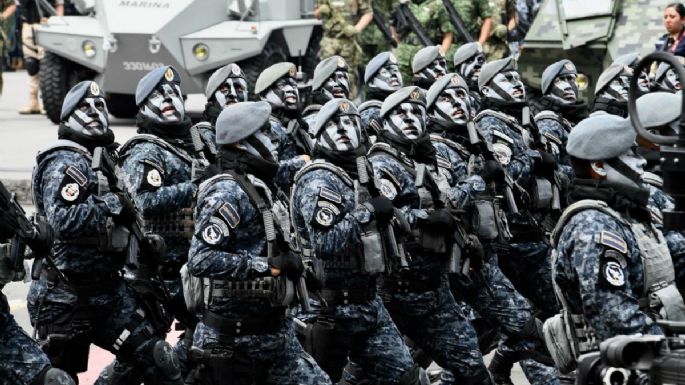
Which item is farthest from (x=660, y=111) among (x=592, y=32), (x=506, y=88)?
(x=592, y=32)

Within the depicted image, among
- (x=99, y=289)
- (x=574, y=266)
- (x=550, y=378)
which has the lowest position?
(x=550, y=378)

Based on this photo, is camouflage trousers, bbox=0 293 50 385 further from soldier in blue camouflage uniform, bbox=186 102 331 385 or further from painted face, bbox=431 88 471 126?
painted face, bbox=431 88 471 126

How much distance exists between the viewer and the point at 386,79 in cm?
1332

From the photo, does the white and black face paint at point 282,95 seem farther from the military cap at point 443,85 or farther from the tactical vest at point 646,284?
the tactical vest at point 646,284

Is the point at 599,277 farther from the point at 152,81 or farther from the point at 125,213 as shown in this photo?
the point at 152,81

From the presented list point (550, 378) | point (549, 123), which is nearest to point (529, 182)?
point (549, 123)

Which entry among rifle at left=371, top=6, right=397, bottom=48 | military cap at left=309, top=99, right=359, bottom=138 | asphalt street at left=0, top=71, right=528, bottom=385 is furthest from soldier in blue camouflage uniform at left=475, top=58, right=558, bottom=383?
A: rifle at left=371, top=6, right=397, bottom=48

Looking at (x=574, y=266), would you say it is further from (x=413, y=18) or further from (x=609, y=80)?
(x=413, y=18)

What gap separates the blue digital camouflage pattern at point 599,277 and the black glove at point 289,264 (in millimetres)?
1532

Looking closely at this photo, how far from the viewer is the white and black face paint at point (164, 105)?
10.8m

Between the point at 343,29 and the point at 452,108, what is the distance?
356 inches

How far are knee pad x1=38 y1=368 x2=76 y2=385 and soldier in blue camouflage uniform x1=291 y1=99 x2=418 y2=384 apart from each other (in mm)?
1557

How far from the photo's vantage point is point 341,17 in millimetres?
20078

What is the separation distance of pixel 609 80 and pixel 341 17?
7.56 m
